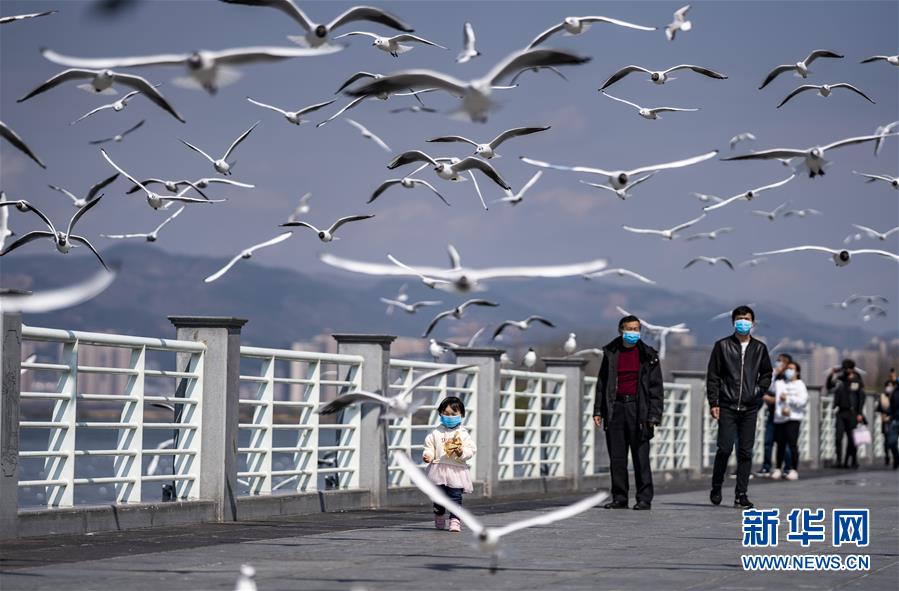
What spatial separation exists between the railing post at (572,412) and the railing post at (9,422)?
11380 millimetres

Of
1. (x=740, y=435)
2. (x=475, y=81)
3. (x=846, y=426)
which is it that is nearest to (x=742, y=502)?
(x=740, y=435)

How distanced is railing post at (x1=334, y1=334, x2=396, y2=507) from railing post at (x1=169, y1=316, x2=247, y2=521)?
2560mm

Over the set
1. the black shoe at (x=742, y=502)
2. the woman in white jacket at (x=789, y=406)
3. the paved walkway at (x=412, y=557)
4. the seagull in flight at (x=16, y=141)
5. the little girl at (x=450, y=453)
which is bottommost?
the paved walkway at (x=412, y=557)

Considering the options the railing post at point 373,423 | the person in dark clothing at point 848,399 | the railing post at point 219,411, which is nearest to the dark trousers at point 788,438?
the person in dark clothing at point 848,399

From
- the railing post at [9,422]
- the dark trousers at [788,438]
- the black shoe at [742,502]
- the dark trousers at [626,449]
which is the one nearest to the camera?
the railing post at [9,422]

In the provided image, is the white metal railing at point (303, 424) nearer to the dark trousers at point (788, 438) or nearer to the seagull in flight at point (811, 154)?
the seagull in flight at point (811, 154)

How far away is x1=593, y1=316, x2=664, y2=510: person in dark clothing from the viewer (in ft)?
55.3

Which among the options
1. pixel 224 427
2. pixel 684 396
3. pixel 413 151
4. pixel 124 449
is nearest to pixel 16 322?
pixel 124 449

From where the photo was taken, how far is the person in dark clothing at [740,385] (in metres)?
17.1

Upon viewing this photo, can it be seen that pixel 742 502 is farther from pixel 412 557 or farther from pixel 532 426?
pixel 412 557

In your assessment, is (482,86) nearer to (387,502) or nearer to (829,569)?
(829,569)

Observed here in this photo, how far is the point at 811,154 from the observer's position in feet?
45.5

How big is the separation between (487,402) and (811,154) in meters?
6.55

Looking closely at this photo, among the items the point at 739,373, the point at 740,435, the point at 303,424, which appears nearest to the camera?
the point at 303,424
